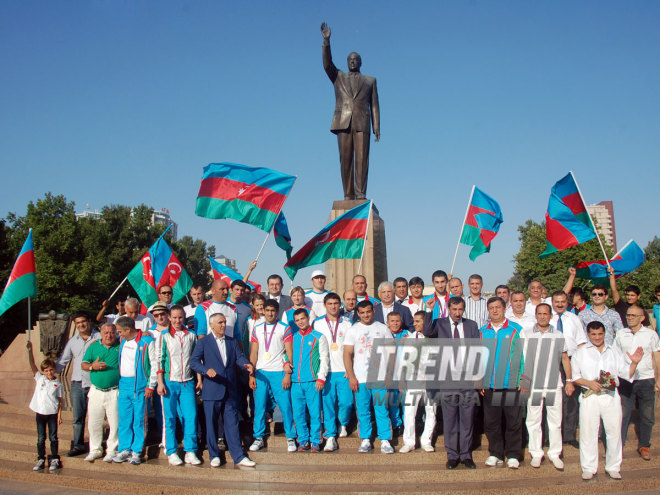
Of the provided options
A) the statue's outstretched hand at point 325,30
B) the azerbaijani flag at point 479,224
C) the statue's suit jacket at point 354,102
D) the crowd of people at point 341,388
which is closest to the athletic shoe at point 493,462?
the crowd of people at point 341,388

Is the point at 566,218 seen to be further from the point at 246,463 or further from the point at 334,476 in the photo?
the point at 246,463

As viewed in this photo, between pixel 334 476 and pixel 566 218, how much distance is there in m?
5.97

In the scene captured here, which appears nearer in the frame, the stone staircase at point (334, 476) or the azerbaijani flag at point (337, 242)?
the stone staircase at point (334, 476)

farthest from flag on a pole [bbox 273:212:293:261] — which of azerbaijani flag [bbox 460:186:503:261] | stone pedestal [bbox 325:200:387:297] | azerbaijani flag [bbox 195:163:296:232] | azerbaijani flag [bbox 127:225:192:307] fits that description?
azerbaijani flag [bbox 460:186:503:261]

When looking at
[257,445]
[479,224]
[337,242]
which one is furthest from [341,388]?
[479,224]

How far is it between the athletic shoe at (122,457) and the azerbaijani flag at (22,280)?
2.76 metres

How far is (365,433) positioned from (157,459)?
2.58 metres

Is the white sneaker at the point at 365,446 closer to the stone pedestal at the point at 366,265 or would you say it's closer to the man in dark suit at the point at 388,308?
the man in dark suit at the point at 388,308

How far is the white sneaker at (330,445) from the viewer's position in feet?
22.0

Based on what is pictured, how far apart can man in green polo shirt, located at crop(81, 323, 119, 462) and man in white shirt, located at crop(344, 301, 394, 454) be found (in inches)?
113

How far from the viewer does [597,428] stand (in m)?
6.12

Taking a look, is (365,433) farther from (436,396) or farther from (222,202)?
(222,202)

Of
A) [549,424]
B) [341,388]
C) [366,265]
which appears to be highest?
[366,265]

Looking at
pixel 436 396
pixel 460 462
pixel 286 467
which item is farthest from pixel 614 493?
pixel 286 467
